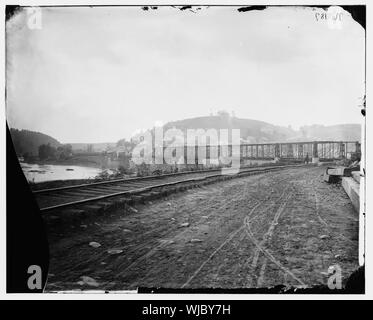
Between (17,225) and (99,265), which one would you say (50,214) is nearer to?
(17,225)

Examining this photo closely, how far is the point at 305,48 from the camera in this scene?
126 inches

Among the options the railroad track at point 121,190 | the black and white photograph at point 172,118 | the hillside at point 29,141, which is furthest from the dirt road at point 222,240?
the hillside at point 29,141

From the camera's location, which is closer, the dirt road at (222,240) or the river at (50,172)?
the dirt road at (222,240)

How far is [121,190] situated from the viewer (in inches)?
130

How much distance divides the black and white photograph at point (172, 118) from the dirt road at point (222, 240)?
0.02m

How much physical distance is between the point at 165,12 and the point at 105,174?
6.97 ft

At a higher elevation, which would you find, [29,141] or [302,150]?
[29,141]

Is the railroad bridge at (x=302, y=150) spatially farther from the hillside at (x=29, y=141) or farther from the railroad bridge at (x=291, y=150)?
the hillside at (x=29, y=141)

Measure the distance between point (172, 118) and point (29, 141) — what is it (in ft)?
5.75

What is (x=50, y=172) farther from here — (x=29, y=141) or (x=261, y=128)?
(x=261, y=128)

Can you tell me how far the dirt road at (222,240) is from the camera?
289 centimetres

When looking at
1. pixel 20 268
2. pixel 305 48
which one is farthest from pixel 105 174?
pixel 305 48

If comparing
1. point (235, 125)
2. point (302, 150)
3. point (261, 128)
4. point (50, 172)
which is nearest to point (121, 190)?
point (50, 172)
